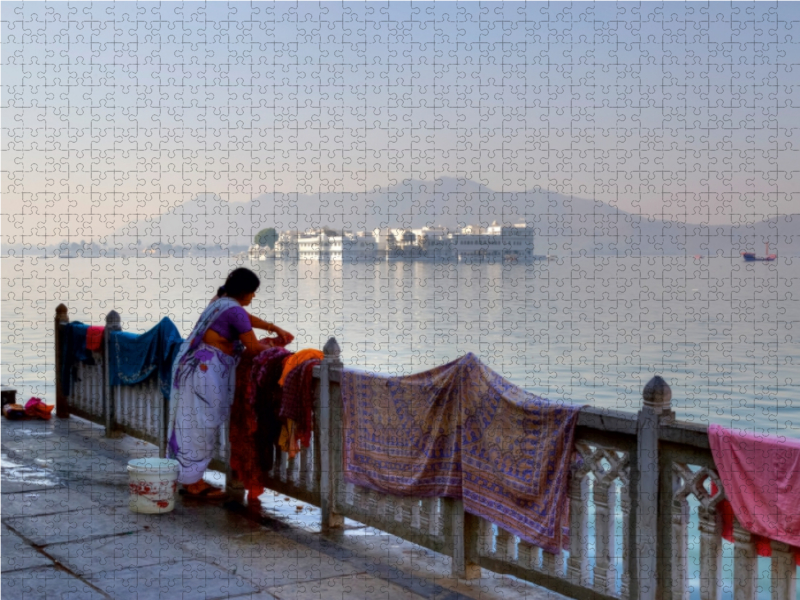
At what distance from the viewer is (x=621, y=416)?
426cm

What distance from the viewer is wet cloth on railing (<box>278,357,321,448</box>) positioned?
6184 millimetres

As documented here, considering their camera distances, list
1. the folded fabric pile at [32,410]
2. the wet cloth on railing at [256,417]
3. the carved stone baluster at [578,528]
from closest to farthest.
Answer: the carved stone baluster at [578,528] → the wet cloth on railing at [256,417] → the folded fabric pile at [32,410]

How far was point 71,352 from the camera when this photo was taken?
1008cm

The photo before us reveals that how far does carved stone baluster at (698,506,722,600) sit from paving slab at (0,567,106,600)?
283cm

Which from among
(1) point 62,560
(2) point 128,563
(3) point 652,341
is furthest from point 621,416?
(3) point 652,341

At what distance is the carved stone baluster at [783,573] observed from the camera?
12.1 feet

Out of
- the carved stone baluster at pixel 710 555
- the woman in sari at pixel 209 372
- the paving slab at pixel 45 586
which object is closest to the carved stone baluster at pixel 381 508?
the woman in sari at pixel 209 372

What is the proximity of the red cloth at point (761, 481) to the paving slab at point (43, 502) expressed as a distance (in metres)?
4.39

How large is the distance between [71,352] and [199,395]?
3.99 m

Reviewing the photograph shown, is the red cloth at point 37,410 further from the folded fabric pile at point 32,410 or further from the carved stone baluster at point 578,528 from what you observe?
the carved stone baluster at point 578,528

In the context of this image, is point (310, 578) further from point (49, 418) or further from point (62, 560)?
point (49, 418)

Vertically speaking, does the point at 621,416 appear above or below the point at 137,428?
above

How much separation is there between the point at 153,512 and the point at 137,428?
2.61 metres

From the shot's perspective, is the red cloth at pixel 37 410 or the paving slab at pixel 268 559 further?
the red cloth at pixel 37 410
